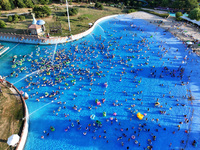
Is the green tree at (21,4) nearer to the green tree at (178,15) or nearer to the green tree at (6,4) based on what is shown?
the green tree at (6,4)

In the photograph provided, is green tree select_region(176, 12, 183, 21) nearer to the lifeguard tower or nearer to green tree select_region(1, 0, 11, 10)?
the lifeguard tower

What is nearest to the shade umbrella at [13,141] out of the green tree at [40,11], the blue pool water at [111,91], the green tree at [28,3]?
the blue pool water at [111,91]

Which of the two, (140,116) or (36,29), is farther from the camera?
(36,29)

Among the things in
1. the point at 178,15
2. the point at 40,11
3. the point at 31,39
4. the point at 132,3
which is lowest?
the point at 31,39

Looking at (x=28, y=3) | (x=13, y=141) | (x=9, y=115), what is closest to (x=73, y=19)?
(x=28, y=3)

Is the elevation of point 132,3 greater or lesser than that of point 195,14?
greater

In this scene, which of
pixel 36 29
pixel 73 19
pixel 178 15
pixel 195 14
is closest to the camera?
pixel 36 29

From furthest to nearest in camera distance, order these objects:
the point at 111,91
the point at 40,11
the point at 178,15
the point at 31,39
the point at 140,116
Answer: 1. the point at 178,15
2. the point at 40,11
3. the point at 31,39
4. the point at 111,91
5. the point at 140,116

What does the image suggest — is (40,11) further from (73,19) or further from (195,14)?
(195,14)
